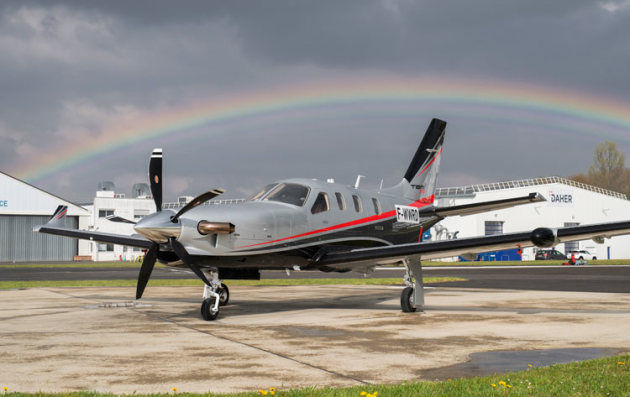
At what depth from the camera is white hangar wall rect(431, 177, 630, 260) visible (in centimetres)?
7156

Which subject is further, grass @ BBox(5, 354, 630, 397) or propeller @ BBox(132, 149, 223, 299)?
propeller @ BBox(132, 149, 223, 299)

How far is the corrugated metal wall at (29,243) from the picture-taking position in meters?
74.8

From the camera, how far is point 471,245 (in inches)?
535

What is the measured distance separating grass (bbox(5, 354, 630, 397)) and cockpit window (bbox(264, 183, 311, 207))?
8.09 metres

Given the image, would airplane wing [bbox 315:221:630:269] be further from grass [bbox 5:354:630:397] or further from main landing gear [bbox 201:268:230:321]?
grass [bbox 5:354:630:397]

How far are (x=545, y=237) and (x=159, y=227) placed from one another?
7.66 meters

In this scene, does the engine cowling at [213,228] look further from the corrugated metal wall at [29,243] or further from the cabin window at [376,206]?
the corrugated metal wall at [29,243]

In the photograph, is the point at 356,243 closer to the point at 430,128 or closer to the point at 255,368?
the point at 430,128

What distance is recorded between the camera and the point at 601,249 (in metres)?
78.8

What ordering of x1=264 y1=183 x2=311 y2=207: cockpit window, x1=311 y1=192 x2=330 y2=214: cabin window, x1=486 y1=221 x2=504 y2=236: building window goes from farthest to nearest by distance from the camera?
x1=486 y1=221 x2=504 y2=236: building window < x1=311 y1=192 x2=330 y2=214: cabin window < x1=264 y1=183 x2=311 y2=207: cockpit window

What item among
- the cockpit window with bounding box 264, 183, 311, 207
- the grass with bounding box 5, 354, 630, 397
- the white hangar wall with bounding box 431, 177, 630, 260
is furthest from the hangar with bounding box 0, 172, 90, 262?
the grass with bounding box 5, 354, 630, 397

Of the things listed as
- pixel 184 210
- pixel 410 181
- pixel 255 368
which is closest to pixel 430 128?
pixel 410 181

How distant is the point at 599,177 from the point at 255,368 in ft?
398

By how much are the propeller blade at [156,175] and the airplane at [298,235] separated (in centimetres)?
2
